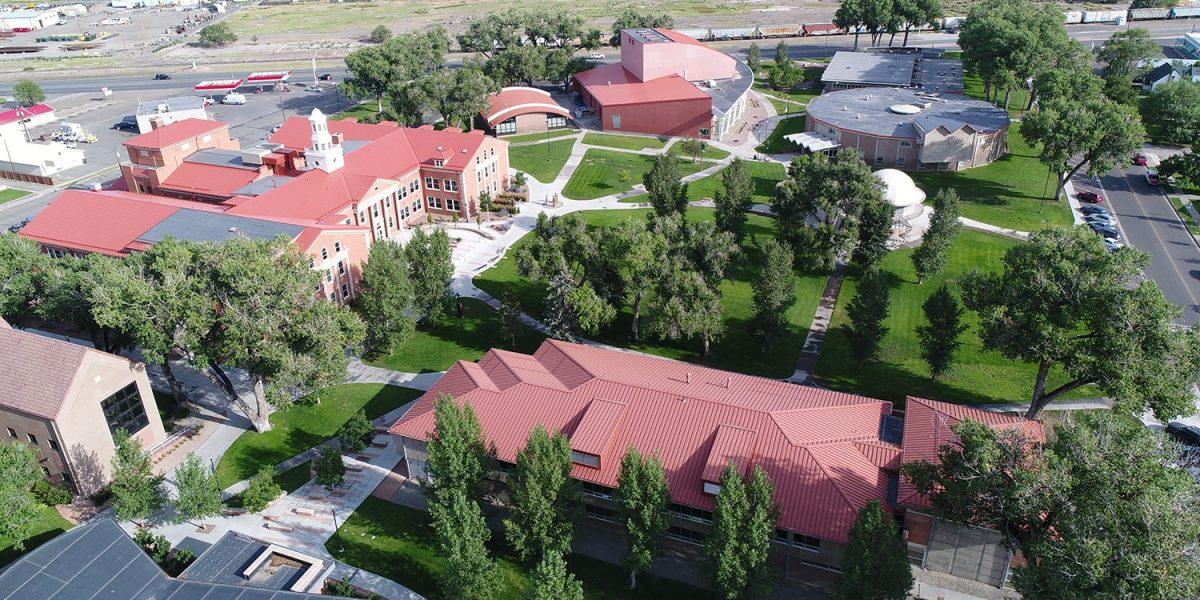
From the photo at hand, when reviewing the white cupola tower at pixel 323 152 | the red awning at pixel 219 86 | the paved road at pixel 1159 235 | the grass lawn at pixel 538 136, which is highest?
the white cupola tower at pixel 323 152

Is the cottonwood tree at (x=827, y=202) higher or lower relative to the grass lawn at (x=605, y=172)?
higher

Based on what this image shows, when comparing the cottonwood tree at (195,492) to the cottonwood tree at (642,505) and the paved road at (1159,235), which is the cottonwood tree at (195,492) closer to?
the cottonwood tree at (642,505)

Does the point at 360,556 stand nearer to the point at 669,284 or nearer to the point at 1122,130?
the point at 669,284

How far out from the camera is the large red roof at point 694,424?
40.7m

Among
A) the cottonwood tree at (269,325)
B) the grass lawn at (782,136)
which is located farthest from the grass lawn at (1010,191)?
the cottonwood tree at (269,325)

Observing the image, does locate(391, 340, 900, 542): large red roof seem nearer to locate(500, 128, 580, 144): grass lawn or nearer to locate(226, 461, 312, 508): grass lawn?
locate(226, 461, 312, 508): grass lawn

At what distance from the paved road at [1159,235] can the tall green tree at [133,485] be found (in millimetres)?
74510

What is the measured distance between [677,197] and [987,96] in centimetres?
7039

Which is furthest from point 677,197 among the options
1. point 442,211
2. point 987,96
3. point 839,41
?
point 839,41

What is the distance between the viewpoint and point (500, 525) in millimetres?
44531

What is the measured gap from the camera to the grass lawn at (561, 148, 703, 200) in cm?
9456

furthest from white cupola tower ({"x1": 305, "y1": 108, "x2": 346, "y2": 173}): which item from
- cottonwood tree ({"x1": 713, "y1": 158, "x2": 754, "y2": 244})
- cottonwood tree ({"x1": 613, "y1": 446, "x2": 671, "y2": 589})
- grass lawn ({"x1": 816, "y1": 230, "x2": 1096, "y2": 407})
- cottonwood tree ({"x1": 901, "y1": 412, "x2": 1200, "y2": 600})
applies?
cottonwood tree ({"x1": 901, "y1": 412, "x2": 1200, "y2": 600})

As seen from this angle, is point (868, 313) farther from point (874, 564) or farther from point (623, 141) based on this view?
point (623, 141)

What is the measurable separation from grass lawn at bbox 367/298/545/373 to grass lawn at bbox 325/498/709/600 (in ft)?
53.5
